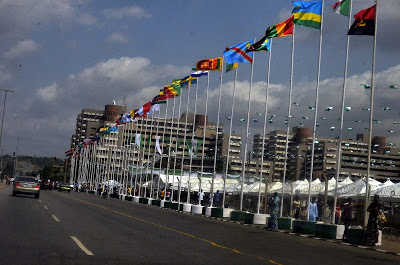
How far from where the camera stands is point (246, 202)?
51.4 metres

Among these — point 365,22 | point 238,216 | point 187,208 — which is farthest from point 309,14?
point 187,208

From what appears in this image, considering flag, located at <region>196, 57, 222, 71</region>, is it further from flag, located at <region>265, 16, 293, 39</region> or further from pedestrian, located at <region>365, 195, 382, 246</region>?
pedestrian, located at <region>365, 195, 382, 246</region>

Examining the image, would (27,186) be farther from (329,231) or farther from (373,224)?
(373,224)


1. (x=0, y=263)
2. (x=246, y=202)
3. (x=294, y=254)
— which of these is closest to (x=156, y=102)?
(x=246, y=202)

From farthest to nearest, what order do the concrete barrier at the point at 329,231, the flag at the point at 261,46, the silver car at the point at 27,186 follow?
the silver car at the point at 27,186 < the flag at the point at 261,46 < the concrete barrier at the point at 329,231

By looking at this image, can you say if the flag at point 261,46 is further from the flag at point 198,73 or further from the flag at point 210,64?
the flag at point 198,73

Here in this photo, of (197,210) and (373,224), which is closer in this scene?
(373,224)

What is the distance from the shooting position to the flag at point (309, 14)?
34.4 meters

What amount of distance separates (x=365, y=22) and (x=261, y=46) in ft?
41.3

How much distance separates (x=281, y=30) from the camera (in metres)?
38.1

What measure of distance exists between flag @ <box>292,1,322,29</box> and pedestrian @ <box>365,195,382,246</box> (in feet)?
42.5

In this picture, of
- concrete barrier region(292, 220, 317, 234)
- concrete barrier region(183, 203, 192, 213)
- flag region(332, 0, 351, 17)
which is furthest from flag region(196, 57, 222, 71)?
concrete barrier region(292, 220, 317, 234)

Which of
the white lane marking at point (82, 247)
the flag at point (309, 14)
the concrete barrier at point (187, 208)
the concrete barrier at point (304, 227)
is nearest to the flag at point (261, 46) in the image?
the flag at point (309, 14)

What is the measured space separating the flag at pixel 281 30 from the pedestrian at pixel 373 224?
1559cm
